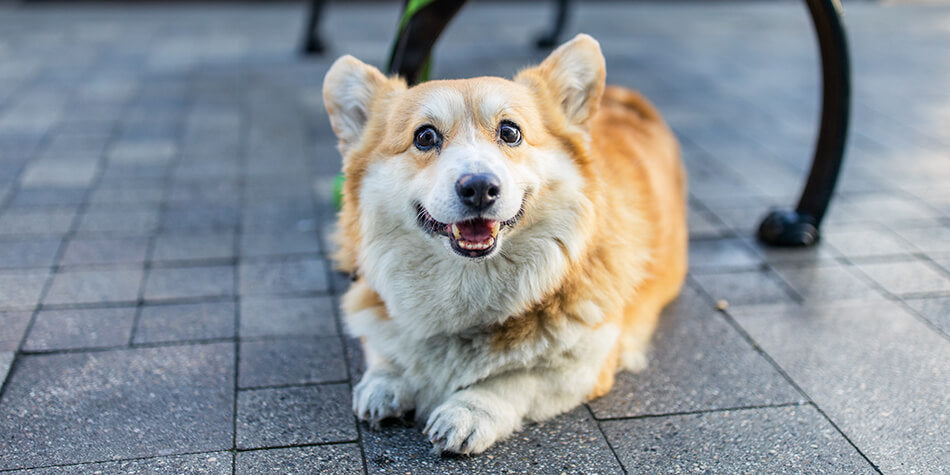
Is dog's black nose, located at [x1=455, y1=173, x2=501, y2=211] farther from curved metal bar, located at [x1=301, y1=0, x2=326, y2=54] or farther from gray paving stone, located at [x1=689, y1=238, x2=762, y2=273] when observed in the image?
curved metal bar, located at [x1=301, y1=0, x2=326, y2=54]

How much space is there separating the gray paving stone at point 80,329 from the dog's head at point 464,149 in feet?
3.42

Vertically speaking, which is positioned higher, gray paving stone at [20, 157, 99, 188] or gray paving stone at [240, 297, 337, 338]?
gray paving stone at [240, 297, 337, 338]

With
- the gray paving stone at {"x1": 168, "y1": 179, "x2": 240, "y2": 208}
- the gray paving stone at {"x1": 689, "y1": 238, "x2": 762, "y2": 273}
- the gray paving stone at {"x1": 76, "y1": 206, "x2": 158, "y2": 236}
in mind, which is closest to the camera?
the gray paving stone at {"x1": 689, "y1": 238, "x2": 762, "y2": 273}

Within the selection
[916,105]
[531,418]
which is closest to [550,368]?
[531,418]

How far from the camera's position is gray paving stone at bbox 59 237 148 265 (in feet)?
12.1

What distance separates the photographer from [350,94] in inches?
107

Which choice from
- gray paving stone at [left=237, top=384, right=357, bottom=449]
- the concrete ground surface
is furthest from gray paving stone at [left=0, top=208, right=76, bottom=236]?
gray paving stone at [left=237, top=384, right=357, bottom=449]

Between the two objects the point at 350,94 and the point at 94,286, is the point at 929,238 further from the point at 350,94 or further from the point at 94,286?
the point at 94,286

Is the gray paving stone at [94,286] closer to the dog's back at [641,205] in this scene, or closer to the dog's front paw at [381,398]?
the dog's front paw at [381,398]

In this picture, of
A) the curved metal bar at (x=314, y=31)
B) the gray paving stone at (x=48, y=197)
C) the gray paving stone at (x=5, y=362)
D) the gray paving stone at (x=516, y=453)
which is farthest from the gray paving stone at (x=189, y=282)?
the curved metal bar at (x=314, y=31)

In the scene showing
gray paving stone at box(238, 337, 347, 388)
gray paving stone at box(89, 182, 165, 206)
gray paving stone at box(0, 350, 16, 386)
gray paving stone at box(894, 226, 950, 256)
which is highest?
gray paving stone at box(894, 226, 950, 256)

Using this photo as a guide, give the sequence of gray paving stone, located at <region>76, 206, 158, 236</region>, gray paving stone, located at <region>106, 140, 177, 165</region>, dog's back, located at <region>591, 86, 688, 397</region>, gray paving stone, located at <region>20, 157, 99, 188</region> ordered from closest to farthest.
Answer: dog's back, located at <region>591, 86, 688, 397</region> → gray paving stone, located at <region>76, 206, 158, 236</region> → gray paving stone, located at <region>20, 157, 99, 188</region> → gray paving stone, located at <region>106, 140, 177, 165</region>

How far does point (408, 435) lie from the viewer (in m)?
2.52

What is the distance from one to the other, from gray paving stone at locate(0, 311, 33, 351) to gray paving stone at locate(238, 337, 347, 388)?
847mm
